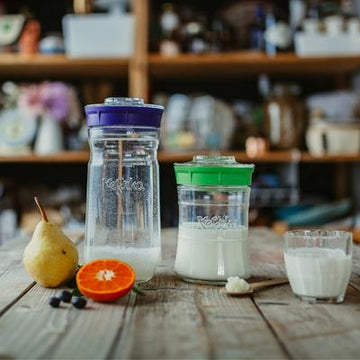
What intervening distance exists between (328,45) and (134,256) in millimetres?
1841

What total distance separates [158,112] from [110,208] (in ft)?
0.61

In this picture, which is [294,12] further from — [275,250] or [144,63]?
[275,250]

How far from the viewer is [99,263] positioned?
102 cm

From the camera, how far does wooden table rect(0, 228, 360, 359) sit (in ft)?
2.36

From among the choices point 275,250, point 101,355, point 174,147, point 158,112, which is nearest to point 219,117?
point 174,147

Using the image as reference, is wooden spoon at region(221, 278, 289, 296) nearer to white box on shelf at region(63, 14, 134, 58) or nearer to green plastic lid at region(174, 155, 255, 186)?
green plastic lid at region(174, 155, 255, 186)

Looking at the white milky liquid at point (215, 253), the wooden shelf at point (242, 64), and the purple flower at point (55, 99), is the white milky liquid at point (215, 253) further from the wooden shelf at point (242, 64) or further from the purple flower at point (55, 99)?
the purple flower at point (55, 99)

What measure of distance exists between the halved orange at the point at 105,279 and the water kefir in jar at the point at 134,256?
69 millimetres

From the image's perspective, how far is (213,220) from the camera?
1125 millimetres

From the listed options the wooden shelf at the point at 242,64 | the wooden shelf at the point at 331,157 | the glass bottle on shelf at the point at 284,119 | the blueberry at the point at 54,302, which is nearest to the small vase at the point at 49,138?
the wooden shelf at the point at 242,64

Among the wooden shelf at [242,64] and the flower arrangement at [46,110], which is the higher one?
the wooden shelf at [242,64]

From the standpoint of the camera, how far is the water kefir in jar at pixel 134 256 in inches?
43.5

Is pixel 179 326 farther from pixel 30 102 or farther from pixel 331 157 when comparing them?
pixel 30 102

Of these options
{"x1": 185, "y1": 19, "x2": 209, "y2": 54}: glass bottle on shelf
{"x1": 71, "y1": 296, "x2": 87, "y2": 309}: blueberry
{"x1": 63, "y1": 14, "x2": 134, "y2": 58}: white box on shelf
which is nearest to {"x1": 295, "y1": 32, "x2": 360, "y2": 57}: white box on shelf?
{"x1": 185, "y1": 19, "x2": 209, "y2": 54}: glass bottle on shelf
